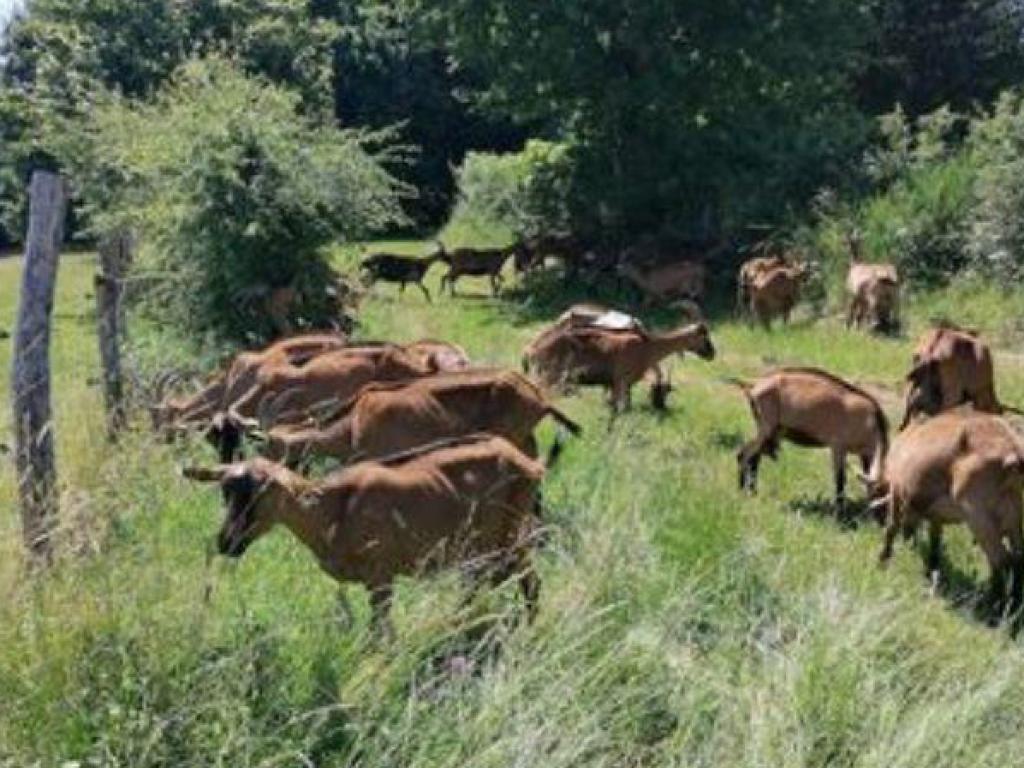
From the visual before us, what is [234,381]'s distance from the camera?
38.6 feet

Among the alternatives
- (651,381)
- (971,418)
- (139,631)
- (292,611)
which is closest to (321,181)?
(651,381)

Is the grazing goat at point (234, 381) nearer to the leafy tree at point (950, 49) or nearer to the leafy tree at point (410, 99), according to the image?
the leafy tree at point (950, 49)

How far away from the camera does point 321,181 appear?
16.1 m

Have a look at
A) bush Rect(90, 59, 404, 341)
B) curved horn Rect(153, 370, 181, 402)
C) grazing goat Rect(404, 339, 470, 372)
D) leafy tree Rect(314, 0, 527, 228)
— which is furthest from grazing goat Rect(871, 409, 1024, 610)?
leafy tree Rect(314, 0, 527, 228)

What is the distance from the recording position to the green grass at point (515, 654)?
17.6ft

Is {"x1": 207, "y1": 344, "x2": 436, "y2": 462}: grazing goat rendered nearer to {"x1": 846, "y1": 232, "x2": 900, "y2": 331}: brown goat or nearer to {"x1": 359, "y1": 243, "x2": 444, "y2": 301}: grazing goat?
{"x1": 846, "y1": 232, "x2": 900, "y2": 331}: brown goat

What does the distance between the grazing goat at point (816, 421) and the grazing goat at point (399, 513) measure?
3.77 meters

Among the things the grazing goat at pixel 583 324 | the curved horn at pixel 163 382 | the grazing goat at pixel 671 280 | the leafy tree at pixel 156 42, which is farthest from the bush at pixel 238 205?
the leafy tree at pixel 156 42

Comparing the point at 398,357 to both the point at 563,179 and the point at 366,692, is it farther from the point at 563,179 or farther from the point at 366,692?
the point at 563,179

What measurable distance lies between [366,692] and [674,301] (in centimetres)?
1602

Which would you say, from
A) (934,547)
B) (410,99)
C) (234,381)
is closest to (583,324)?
(234,381)

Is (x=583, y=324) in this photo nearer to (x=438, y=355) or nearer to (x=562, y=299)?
(x=438, y=355)

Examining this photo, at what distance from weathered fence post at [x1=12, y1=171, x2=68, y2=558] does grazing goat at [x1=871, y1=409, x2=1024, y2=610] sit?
4.97 metres

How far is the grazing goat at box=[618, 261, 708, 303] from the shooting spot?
71.4ft
